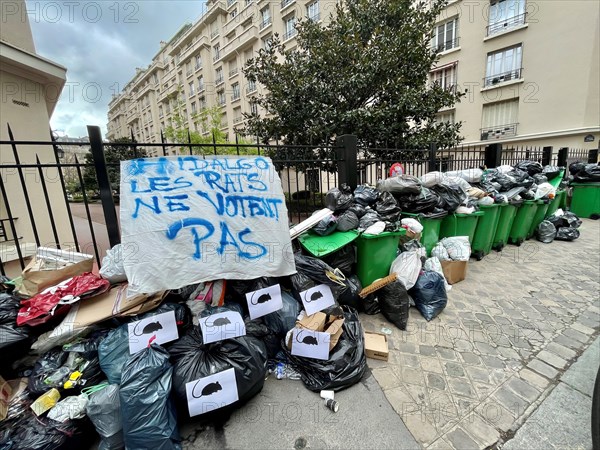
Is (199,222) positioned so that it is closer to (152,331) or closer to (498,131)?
(152,331)

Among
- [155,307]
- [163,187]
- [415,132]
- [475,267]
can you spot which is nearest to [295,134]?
[415,132]

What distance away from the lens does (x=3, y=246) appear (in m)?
4.18

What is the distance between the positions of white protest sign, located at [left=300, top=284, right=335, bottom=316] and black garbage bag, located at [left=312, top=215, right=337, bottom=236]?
0.63m

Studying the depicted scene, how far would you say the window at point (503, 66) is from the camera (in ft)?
44.1

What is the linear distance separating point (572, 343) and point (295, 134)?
7.24 m

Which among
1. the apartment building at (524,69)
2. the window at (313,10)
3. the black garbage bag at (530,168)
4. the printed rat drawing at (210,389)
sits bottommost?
the printed rat drawing at (210,389)

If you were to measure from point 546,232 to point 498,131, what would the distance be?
12.3 meters

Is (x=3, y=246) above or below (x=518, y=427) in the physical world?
above

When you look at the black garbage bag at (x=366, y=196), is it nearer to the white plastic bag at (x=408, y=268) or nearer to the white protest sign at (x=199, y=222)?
the white plastic bag at (x=408, y=268)

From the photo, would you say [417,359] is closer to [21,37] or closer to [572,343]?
[572,343]

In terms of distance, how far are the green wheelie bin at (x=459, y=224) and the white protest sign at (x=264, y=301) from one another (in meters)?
2.83

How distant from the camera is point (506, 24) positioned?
13.6 meters

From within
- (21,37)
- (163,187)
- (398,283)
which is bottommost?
(398,283)

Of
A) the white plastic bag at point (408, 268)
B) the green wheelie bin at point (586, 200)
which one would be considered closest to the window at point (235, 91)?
the green wheelie bin at point (586, 200)
